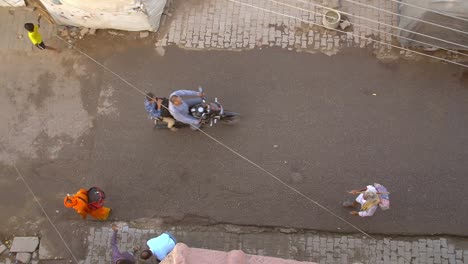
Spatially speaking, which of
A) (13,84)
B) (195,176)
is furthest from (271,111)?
(13,84)

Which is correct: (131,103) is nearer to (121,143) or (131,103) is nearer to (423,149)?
(121,143)

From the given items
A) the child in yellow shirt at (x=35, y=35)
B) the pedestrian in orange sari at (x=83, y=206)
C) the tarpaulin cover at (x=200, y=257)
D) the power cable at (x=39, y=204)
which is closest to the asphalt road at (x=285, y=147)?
the power cable at (x=39, y=204)

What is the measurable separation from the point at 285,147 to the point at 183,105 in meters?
2.24


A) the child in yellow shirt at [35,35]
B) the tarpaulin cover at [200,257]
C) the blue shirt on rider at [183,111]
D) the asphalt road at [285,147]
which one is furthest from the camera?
Answer: the child in yellow shirt at [35,35]

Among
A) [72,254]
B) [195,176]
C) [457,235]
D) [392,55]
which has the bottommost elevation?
[72,254]

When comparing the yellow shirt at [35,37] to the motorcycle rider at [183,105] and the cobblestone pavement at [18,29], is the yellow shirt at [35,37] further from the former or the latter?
the motorcycle rider at [183,105]

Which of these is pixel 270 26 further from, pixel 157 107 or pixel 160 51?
pixel 157 107

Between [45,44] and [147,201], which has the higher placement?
[45,44]

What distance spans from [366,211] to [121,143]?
495 centimetres

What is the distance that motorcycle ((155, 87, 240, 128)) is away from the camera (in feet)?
26.9

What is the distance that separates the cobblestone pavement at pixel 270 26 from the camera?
952 cm

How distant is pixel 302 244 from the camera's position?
8164mm

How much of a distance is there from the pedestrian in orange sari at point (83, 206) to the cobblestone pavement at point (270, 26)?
12.3 feet

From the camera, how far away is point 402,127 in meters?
8.75
